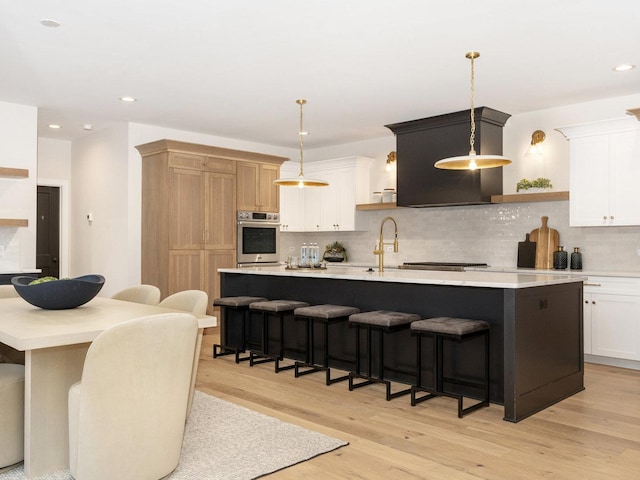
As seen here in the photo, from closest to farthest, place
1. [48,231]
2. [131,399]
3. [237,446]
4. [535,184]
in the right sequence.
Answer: [131,399] < [237,446] < [535,184] < [48,231]

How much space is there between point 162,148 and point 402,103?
2.83m

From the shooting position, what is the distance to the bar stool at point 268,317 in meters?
5.00

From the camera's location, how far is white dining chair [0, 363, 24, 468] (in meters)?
2.73

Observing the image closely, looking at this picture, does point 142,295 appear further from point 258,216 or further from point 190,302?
point 258,216

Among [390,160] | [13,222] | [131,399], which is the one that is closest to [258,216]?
[390,160]

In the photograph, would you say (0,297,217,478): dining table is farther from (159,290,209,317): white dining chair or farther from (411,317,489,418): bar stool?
(411,317,489,418): bar stool

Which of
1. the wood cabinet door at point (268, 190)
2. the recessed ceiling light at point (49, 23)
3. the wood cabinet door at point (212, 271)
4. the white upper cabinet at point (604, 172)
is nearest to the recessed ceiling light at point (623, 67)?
the white upper cabinet at point (604, 172)

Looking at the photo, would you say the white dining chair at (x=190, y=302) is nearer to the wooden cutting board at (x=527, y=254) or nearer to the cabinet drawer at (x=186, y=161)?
the cabinet drawer at (x=186, y=161)

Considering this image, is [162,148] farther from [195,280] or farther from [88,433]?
[88,433]

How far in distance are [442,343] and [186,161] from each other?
4.16 metres

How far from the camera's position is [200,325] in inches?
112

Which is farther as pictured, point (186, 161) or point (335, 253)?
point (335, 253)

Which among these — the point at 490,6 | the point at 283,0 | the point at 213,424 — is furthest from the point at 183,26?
the point at 213,424

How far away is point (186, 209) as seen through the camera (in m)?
6.91
